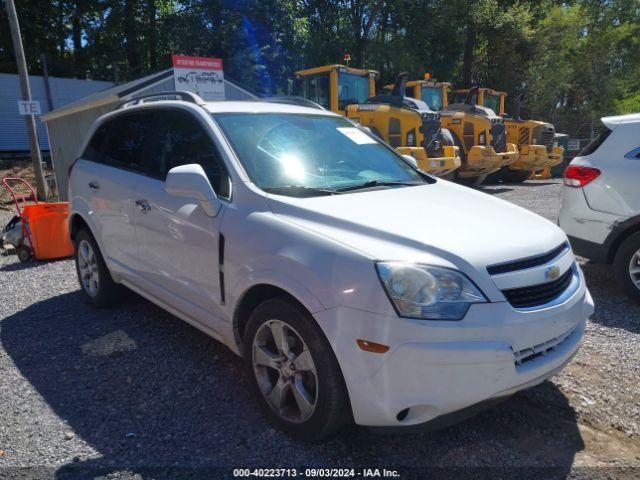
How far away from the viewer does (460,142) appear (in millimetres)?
14594

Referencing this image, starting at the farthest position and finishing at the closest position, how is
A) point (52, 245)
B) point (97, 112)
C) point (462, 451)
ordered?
point (97, 112) < point (52, 245) < point (462, 451)

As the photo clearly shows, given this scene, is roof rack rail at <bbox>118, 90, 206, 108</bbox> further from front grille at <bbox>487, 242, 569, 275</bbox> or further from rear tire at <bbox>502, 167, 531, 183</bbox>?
rear tire at <bbox>502, 167, 531, 183</bbox>

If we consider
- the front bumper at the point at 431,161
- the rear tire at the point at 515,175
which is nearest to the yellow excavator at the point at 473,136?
the rear tire at the point at 515,175

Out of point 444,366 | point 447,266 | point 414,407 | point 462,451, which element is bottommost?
point 462,451

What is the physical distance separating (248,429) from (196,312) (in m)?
0.83

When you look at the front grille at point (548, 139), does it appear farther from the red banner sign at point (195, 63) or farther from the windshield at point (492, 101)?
the red banner sign at point (195, 63)

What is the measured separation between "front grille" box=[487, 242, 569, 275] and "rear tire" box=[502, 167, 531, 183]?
49.5 feet

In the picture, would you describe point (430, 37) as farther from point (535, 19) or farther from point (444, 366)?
point (444, 366)

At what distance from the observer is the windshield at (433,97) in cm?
1541

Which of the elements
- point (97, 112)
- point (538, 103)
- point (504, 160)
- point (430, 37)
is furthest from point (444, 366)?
point (538, 103)

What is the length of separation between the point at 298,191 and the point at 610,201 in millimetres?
3400

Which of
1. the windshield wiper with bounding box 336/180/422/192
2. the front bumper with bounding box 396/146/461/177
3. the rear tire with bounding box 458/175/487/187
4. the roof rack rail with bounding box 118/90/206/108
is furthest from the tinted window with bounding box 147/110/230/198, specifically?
the rear tire with bounding box 458/175/487/187

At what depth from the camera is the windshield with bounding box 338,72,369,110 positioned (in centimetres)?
1233

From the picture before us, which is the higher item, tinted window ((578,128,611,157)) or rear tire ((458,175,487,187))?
tinted window ((578,128,611,157))
